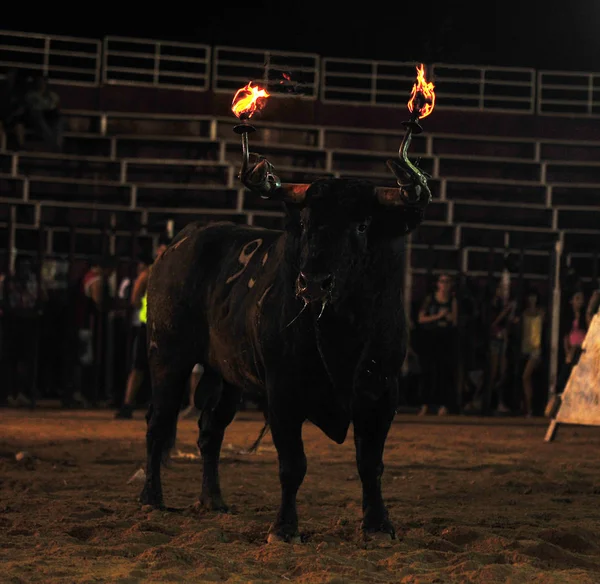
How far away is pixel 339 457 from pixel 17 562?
544 cm

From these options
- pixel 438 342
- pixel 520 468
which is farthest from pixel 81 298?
pixel 520 468

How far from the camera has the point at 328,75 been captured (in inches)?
949

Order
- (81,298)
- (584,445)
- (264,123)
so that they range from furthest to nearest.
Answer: (264,123) → (81,298) → (584,445)

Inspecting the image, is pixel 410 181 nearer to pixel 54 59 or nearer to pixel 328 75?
pixel 328 75

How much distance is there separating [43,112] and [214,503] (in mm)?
2784

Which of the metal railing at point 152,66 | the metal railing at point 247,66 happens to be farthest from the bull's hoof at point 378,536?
the metal railing at point 152,66

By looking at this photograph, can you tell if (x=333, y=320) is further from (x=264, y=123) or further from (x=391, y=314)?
(x=264, y=123)

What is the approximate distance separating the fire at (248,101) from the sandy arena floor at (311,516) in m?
2.44

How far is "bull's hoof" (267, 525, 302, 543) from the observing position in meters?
5.89

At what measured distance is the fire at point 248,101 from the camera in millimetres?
6625

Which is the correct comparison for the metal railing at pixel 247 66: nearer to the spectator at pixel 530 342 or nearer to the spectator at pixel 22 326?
the spectator at pixel 22 326

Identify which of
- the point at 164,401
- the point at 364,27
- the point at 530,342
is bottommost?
the point at 164,401

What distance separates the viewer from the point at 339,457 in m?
10.3

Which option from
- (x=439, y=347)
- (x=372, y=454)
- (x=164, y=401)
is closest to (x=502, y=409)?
(x=439, y=347)
